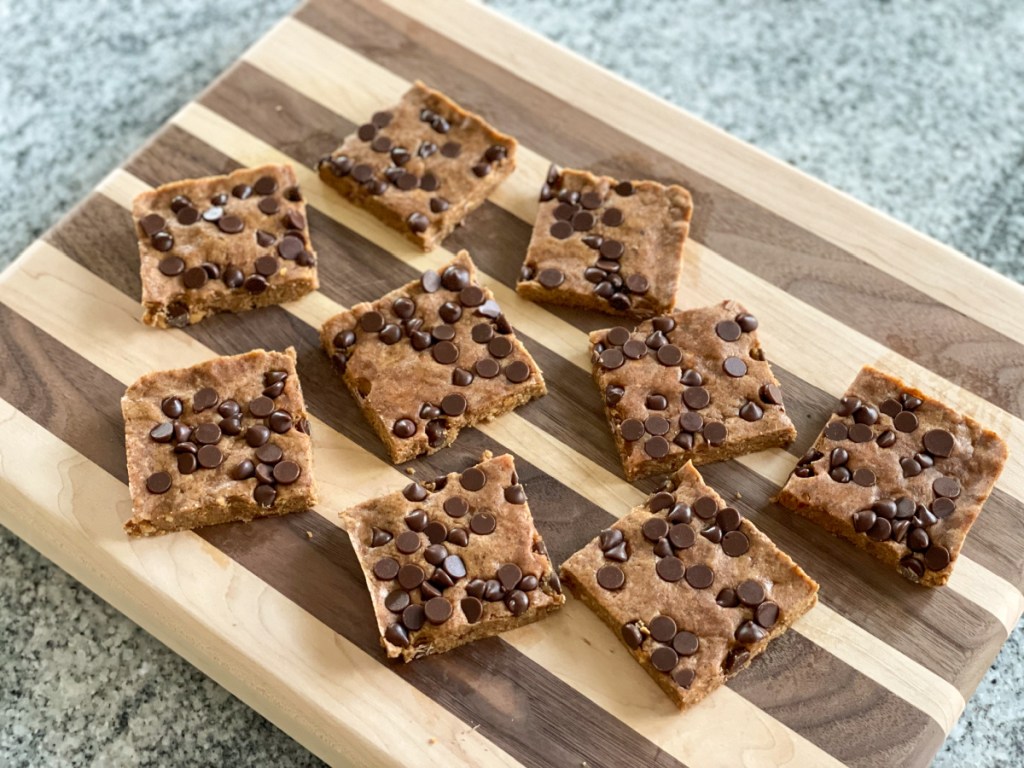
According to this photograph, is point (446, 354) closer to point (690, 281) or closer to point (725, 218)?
point (690, 281)

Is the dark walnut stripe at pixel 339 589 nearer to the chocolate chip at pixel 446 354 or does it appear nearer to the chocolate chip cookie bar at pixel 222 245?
the chocolate chip cookie bar at pixel 222 245

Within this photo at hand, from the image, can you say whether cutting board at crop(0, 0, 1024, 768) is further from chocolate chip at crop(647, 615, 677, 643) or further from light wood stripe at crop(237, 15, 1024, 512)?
chocolate chip at crop(647, 615, 677, 643)

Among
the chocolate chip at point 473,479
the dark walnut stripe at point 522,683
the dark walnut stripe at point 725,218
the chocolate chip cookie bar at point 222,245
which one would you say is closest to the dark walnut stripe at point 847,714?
the dark walnut stripe at point 522,683

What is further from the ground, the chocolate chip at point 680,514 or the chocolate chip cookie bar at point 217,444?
the chocolate chip at point 680,514

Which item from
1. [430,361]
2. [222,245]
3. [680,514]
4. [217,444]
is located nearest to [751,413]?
[680,514]

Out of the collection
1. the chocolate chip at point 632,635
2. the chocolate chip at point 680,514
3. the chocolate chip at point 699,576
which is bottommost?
the chocolate chip at point 632,635

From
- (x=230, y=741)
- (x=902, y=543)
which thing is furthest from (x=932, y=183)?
(x=230, y=741)

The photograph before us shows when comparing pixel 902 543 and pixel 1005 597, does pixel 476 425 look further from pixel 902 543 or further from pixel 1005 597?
pixel 1005 597
